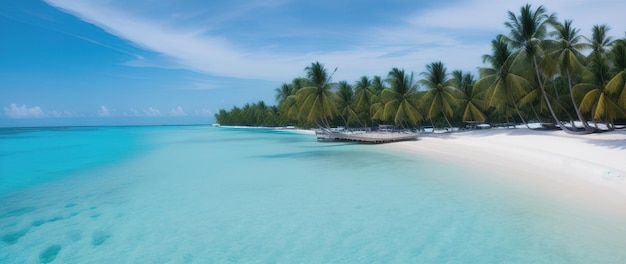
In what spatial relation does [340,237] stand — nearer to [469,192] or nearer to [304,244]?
[304,244]

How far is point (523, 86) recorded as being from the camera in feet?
71.2

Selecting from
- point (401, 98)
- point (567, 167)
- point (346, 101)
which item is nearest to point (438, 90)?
point (401, 98)

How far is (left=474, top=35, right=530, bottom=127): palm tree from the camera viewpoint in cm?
2091

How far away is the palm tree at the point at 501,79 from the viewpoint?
68.6ft

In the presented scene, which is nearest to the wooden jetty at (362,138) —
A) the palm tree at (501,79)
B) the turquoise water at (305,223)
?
the palm tree at (501,79)

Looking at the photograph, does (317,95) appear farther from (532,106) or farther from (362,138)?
(532,106)

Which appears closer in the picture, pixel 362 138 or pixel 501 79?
pixel 501 79

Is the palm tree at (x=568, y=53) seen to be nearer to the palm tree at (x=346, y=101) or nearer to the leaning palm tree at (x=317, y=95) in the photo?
the leaning palm tree at (x=317, y=95)

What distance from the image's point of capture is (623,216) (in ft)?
18.4

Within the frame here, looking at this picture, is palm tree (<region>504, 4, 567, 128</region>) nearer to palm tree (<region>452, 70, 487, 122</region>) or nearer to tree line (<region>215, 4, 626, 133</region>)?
tree line (<region>215, 4, 626, 133</region>)

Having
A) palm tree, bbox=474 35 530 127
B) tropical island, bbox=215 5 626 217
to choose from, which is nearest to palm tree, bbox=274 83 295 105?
tropical island, bbox=215 5 626 217

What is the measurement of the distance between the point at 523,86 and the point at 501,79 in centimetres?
152

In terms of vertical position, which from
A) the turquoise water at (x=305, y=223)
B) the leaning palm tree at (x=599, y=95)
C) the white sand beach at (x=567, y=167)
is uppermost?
the leaning palm tree at (x=599, y=95)

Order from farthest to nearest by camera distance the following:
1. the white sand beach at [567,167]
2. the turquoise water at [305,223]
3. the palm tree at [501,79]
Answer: the palm tree at [501,79] → the white sand beach at [567,167] → the turquoise water at [305,223]
